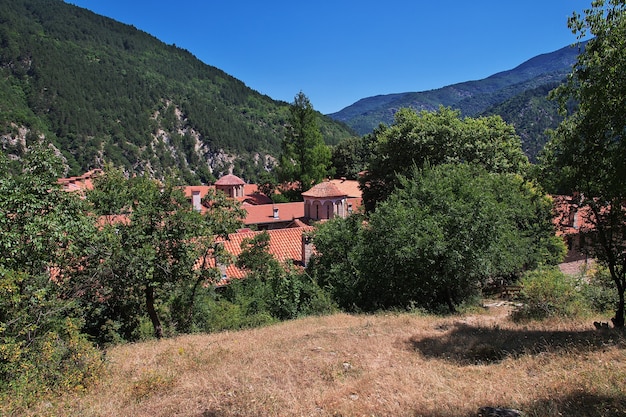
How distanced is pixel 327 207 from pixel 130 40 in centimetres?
18802

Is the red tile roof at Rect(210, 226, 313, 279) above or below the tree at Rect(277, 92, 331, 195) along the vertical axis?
below

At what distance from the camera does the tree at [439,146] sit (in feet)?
80.5

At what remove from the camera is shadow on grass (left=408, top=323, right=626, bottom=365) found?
8.17m

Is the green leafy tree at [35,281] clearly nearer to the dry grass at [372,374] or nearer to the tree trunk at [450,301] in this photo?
the dry grass at [372,374]

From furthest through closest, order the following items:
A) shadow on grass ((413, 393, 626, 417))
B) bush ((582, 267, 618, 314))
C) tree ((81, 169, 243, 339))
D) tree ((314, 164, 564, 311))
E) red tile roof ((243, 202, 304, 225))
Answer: red tile roof ((243, 202, 304, 225)), bush ((582, 267, 618, 314)), tree ((314, 164, 564, 311)), tree ((81, 169, 243, 339)), shadow on grass ((413, 393, 626, 417))

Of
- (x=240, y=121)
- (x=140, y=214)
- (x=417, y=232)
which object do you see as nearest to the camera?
(x=140, y=214)

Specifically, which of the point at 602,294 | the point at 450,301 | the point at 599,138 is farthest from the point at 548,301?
the point at 599,138

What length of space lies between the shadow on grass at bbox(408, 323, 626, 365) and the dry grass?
2 cm

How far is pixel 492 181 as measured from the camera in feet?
57.5

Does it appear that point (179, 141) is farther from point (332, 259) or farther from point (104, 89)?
point (332, 259)

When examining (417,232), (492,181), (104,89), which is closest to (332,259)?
(417,232)

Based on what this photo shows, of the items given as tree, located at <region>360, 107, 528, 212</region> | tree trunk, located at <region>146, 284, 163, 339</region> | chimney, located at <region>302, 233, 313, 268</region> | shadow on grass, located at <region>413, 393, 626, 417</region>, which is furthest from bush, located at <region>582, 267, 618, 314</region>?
tree trunk, located at <region>146, 284, 163, 339</region>

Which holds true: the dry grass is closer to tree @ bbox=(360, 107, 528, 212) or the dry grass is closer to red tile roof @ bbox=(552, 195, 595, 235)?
red tile roof @ bbox=(552, 195, 595, 235)

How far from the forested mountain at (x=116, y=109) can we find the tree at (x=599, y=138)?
3061 inches
